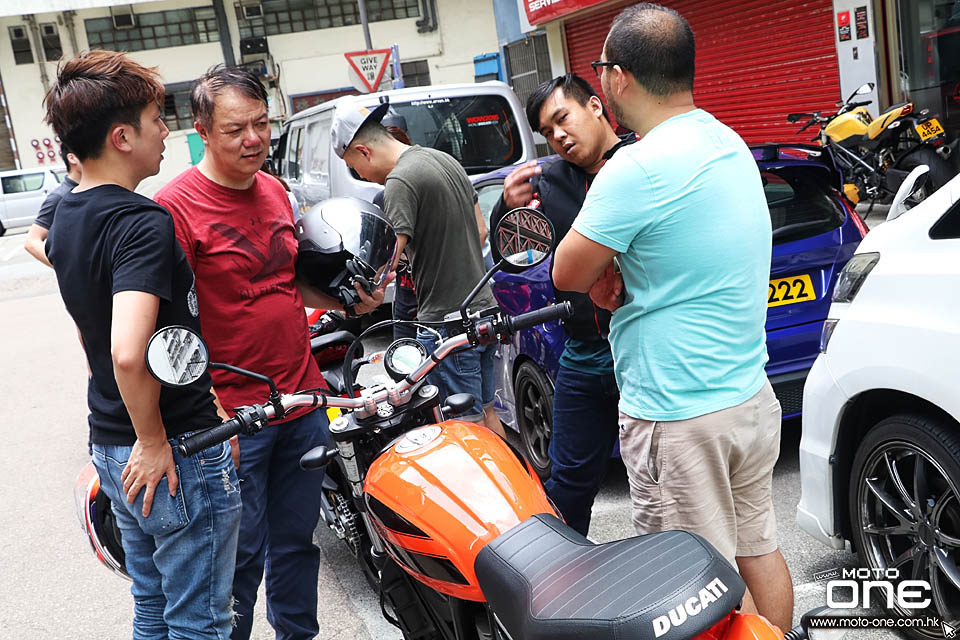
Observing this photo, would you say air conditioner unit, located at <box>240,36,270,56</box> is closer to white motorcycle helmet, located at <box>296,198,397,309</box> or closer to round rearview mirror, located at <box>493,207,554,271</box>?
white motorcycle helmet, located at <box>296,198,397,309</box>

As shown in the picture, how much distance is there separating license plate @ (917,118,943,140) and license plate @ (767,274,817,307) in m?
5.75

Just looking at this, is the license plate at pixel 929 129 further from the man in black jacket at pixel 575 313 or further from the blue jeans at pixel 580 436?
the blue jeans at pixel 580 436

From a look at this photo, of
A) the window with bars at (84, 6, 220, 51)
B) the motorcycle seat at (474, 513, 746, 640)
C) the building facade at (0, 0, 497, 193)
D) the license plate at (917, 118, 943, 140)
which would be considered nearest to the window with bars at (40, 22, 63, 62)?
the building facade at (0, 0, 497, 193)

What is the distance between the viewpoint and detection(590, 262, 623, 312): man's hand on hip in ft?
7.63

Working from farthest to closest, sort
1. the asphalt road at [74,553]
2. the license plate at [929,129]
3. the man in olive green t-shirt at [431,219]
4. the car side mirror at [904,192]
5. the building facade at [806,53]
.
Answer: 1. the building facade at [806,53]
2. the license plate at [929,129]
3. the man in olive green t-shirt at [431,219]
4. the asphalt road at [74,553]
5. the car side mirror at [904,192]

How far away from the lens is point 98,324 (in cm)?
221

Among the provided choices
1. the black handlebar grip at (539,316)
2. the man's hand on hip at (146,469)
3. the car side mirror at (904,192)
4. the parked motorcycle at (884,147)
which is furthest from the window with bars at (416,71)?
the man's hand on hip at (146,469)

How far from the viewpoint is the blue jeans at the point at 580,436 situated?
A: 317 centimetres

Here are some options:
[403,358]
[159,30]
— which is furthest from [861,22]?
[159,30]

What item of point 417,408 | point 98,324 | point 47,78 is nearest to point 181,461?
point 98,324

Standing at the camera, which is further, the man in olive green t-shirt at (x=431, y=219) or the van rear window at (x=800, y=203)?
the van rear window at (x=800, y=203)

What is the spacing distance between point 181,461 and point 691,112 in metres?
1.58

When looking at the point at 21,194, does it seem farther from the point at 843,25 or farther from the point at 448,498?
the point at 448,498

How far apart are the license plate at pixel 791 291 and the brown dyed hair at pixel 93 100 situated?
2.95 metres
